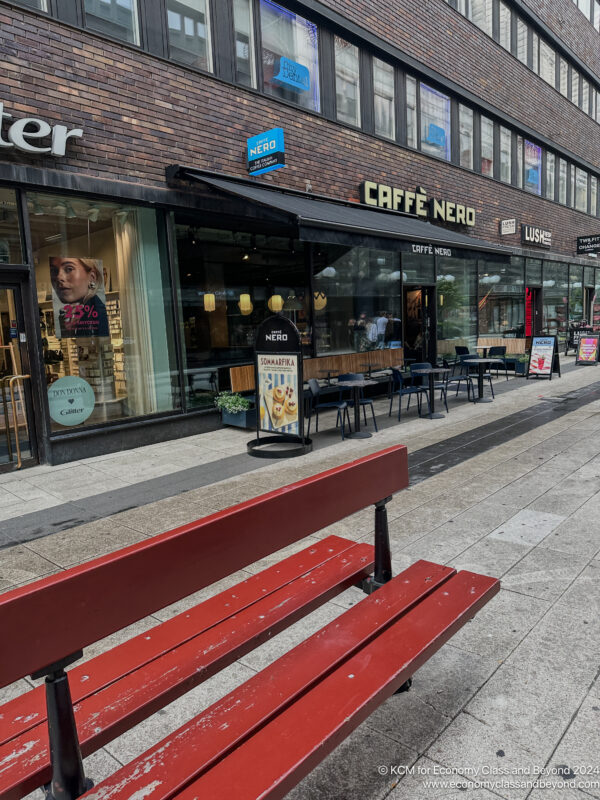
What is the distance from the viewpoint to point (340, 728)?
178 centimetres

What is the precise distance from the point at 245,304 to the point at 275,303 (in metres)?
0.70

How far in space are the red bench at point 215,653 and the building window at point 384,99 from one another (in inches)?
468

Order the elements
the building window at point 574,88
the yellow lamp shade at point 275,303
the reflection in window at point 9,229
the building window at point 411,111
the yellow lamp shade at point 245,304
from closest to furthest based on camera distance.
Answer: the reflection in window at point 9,229 → the yellow lamp shade at point 245,304 → the yellow lamp shade at point 275,303 → the building window at point 411,111 → the building window at point 574,88

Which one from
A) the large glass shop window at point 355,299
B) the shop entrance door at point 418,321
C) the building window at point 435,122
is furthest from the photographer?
the shop entrance door at point 418,321

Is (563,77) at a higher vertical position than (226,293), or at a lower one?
higher

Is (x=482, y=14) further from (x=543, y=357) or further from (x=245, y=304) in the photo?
(x=245, y=304)

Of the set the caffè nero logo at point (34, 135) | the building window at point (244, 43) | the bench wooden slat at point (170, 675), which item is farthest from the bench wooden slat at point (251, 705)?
the building window at point (244, 43)

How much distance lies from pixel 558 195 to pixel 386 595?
22907 millimetres

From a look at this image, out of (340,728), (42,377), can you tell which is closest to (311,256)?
(42,377)

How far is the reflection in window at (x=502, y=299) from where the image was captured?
17.1 m


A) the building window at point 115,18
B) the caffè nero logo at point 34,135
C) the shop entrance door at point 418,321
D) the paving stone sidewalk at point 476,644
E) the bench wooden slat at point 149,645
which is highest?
the building window at point 115,18

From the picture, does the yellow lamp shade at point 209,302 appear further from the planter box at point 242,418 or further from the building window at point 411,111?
the building window at point 411,111

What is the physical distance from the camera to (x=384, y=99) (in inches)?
499

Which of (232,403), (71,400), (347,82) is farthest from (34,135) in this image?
(347,82)
